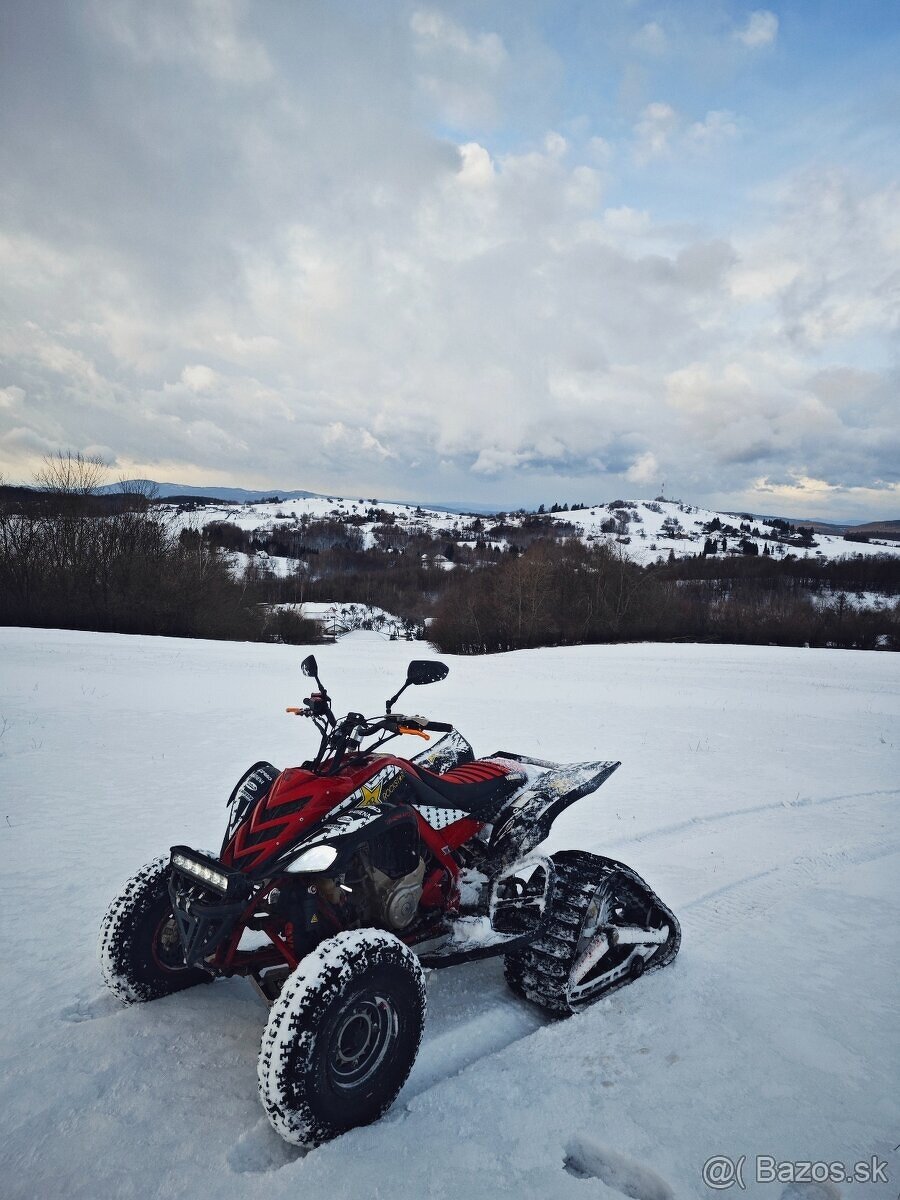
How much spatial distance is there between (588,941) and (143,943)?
217 centimetres

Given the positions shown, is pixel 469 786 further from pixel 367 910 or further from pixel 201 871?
pixel 201 871

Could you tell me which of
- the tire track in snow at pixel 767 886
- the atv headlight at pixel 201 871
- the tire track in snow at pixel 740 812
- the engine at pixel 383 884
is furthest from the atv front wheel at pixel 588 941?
the tire track in snow at pixel 740 812

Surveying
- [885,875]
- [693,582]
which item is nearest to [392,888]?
[885,875]

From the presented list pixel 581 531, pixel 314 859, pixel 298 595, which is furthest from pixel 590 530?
pixel 314 859

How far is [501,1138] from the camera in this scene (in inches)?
90.2

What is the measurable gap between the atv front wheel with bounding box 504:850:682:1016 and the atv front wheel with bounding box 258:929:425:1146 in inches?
32.5

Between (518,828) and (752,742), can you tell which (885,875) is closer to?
(518,828)

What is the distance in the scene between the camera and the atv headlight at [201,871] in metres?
2.40

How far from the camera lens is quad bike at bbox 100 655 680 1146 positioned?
228cm

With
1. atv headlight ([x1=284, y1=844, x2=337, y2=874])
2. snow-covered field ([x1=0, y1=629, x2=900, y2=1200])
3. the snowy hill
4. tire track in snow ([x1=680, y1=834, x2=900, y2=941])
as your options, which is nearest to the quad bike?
atv headlight ([x1=284, y1=844, x2=337, y2=874])

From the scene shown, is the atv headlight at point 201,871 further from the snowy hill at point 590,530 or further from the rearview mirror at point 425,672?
the snowy hill at point 590,530

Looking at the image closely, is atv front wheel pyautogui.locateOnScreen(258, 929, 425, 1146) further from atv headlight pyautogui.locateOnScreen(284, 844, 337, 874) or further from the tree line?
the tree line

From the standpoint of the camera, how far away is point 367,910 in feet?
9.41

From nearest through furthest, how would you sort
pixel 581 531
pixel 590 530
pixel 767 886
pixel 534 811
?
pixel 534 811
pixel 767 886
pixel 581 531
pixel 590 530
